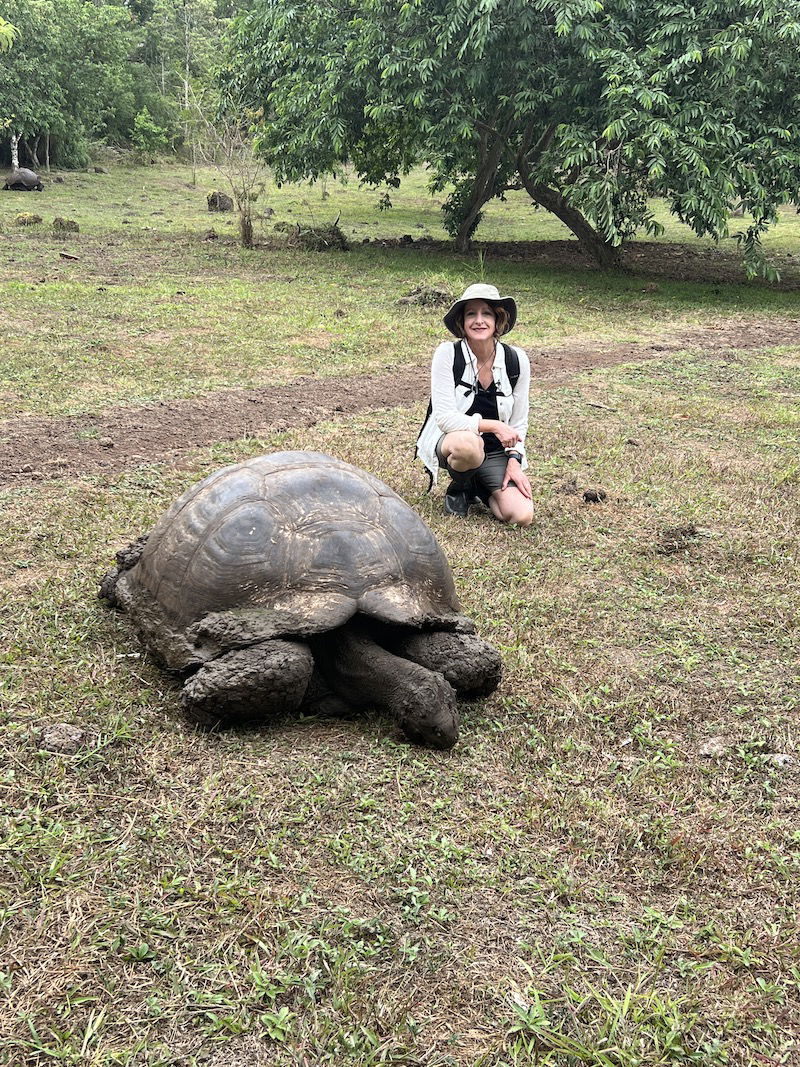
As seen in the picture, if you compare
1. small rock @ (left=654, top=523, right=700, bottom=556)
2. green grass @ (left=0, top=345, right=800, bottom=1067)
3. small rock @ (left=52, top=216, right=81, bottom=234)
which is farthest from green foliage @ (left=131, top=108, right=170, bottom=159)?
green grass @ (left=0, top=345, right=800, bottom=1067)

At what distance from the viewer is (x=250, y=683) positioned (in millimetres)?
2697

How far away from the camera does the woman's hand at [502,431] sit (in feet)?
16.0

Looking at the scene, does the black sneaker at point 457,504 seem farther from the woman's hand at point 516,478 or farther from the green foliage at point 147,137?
the green foliage at point 147,137

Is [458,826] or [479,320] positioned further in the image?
[479,320]

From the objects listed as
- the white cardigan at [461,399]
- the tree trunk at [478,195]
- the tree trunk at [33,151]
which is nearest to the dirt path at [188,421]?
the white cardigan at [461,399]

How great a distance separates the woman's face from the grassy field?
0.98 meters

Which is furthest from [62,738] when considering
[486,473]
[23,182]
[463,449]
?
[23,182]

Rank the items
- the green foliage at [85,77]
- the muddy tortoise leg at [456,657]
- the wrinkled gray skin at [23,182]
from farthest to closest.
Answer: the green foliage at [85,77]
the wrinkled gray skin at [23,182]
the muddy tortoise leg at [456,657]

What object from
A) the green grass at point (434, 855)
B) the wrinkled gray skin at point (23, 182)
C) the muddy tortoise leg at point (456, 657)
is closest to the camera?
the green grass at point (434, 855)

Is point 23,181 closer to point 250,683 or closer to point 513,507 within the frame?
point 513,507

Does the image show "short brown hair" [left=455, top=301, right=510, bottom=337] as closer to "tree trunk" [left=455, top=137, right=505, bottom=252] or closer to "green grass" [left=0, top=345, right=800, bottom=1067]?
"green grass" [left=0, top=345, right=800, bottom=1067]

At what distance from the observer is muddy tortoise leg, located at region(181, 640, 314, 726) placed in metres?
2.70

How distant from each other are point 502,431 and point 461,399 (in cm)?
30

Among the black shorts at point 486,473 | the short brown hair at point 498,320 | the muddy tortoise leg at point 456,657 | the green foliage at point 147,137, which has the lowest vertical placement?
the muddy tortoise leg at point 456,657
